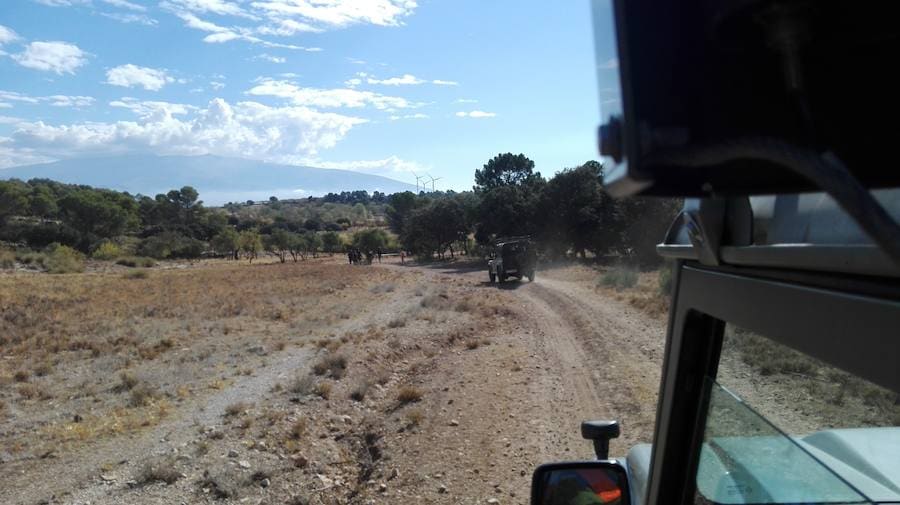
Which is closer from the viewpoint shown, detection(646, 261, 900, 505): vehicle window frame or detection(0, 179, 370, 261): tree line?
detection(646, 261, 900, 505): vehicle window frame

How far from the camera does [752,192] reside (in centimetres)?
78

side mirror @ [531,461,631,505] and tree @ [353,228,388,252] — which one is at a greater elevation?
side mirror @ [531,461,631,505]

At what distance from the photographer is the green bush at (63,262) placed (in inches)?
2117

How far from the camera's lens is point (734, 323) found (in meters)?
1.29

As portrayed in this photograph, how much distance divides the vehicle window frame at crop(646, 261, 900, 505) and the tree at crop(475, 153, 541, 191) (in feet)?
265

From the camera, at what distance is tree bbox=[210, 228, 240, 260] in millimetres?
90125

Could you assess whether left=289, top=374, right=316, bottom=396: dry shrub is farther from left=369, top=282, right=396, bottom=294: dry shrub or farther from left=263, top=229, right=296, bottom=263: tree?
left=263, top=229, right=296, bottom=263: tree

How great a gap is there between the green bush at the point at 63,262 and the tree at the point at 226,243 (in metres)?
28.1

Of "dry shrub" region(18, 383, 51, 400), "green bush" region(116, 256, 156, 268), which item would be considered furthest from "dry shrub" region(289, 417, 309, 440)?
"green bush" region(116, 256, 156, 268)

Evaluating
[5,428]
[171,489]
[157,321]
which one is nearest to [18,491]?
[171,489]

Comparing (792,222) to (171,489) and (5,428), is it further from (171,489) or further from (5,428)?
(5,428)

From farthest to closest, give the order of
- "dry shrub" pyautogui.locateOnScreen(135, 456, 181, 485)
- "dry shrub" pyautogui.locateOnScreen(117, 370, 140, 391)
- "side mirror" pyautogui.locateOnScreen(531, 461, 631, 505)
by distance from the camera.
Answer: "dry shrub" pyautogui.locateOnScreen(117, 370, 140, 391) < "dry shrub" pyautogui.locateOnScreen(135, 456, 181, 485) < "side mirror" pyautogui.locateOnScreen(531, 461, 631, 505)

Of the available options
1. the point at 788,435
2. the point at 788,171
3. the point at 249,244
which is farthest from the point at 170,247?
the point at 788,171

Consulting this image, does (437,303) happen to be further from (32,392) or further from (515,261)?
(32,392)
